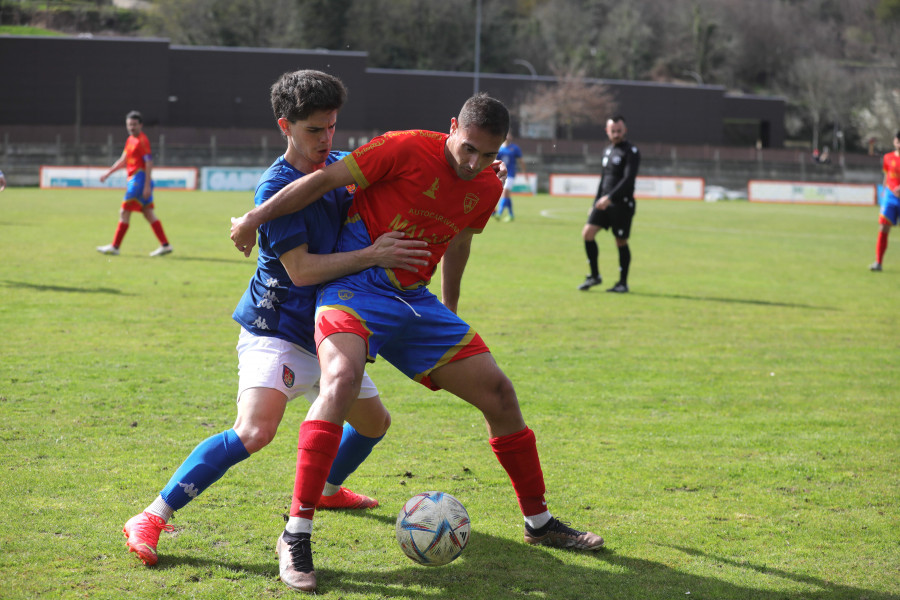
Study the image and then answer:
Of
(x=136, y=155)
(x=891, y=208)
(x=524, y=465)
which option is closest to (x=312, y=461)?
(x=524, y=465)

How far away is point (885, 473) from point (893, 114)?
218 ft

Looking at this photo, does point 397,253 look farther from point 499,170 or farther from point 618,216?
point 618,216

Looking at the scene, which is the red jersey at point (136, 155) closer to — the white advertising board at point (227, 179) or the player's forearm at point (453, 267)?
the player's forearm at point (453, 267)

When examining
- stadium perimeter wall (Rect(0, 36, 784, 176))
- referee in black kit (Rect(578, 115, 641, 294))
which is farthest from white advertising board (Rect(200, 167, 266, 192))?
referee in black kit (Rect(578, 115, 641, 294))

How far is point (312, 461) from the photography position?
11.2 ft

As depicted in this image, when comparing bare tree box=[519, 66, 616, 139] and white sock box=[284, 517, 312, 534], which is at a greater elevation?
bare tree box=[519, 66, 616, 139]

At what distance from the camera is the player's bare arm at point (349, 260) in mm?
3615

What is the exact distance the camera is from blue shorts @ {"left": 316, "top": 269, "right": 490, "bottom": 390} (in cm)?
359

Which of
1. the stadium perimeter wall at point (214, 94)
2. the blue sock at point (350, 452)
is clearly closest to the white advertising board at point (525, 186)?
the stadium perimeter wall at point (214, 94)

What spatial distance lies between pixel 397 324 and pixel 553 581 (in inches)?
48.0

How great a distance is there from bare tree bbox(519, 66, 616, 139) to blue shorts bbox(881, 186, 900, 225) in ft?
148

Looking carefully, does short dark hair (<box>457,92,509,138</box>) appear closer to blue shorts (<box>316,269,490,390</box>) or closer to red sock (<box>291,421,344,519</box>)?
blue shorts (<box>316,269,490,390</box>)

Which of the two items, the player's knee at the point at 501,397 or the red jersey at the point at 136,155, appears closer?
the player's knee at the point at 501,397

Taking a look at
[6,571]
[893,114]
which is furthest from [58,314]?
[893,114]
